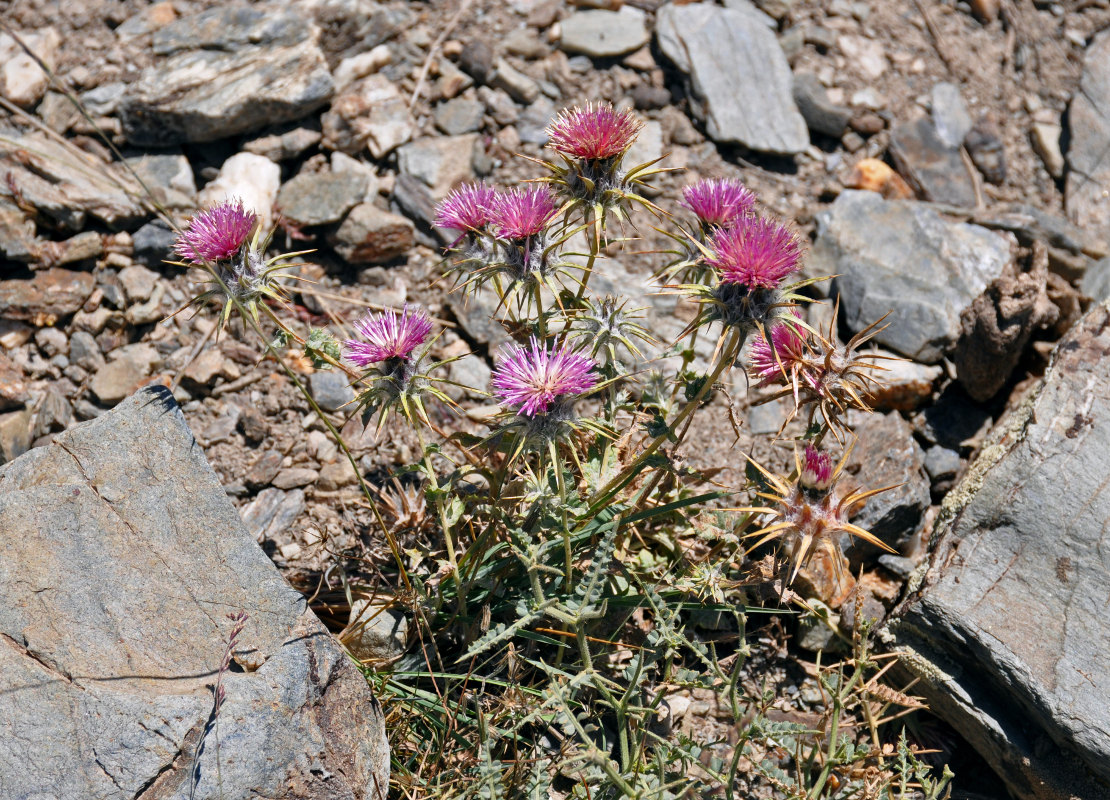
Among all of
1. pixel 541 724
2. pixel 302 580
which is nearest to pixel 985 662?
pixel 541 724

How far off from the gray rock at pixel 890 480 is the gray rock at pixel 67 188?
452 cm

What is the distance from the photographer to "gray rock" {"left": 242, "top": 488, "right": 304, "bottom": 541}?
438 cm

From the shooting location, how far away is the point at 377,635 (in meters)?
3.81

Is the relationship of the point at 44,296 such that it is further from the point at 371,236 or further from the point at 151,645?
the point at 151,645

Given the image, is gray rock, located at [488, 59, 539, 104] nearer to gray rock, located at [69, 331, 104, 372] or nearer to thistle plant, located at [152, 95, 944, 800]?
thistle plant, located at [152, 95, 944, 800]

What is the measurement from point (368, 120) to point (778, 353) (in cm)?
369

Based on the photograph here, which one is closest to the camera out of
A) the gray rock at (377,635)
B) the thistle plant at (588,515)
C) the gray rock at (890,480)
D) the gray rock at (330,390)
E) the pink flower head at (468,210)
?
the thistle plant at (588,515)

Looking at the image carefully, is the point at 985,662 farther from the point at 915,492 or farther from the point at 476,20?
the point at 476,20

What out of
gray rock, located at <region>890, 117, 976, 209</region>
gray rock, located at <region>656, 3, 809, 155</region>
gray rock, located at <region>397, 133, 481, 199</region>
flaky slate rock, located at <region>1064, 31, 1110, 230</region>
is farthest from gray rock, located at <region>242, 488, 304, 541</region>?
flaky slate rock, located at <region>1064, 31, 1110, 230</region>

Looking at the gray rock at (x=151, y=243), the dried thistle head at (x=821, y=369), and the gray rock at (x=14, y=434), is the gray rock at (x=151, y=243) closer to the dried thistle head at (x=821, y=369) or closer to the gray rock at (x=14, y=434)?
the gray rock at (x=14, y=434)

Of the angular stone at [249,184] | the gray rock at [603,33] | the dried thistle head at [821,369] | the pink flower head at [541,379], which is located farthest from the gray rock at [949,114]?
the angular stone at [249,184]

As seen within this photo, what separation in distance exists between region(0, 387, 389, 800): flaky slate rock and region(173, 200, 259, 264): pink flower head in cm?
74

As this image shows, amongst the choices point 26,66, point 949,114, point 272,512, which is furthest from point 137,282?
point 949,114

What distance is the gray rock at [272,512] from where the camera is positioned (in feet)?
14.4
